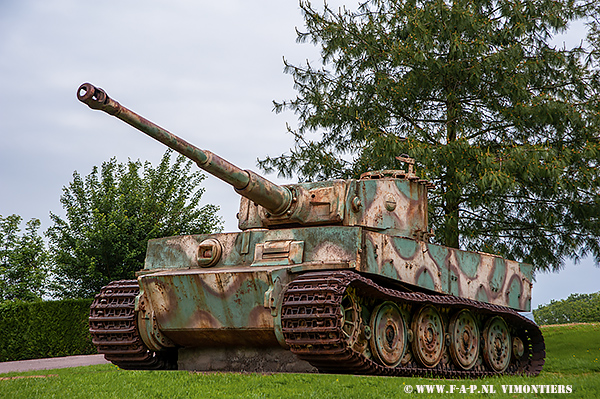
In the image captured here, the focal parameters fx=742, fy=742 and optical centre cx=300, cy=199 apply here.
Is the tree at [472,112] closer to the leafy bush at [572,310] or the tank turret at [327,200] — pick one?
the tank turret at [327,200]

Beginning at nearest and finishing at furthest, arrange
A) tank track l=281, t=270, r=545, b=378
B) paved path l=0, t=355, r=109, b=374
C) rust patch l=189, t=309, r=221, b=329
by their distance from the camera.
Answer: tank track l=281, t=270, r=545, b=378
rust patch l=189, t=309, r=221, b=329
paved path l=0, t=355, r=109, b=374

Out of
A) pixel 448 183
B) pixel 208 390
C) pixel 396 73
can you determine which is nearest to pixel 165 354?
pixel 208 390

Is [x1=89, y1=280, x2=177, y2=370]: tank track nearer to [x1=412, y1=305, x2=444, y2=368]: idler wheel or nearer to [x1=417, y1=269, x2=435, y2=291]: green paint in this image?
[x1=412, y1=305, x2=444, y2=368]: idler wheel

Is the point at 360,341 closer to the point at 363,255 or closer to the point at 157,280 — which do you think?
the point at 363,255

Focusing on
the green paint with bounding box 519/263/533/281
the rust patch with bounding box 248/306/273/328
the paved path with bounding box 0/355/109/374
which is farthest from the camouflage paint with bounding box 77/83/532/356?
the paved path with bounding box 0/355/109/374

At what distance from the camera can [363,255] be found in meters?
9.65

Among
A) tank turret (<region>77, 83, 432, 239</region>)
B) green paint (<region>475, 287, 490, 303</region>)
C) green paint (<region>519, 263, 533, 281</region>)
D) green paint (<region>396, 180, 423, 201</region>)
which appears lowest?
green paint (<region>475, 287, 490, 303</region>)

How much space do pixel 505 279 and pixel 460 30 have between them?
659 cm

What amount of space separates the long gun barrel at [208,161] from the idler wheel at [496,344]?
4250mm

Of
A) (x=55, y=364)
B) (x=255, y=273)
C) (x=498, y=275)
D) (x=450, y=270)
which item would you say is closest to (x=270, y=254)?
(x=255, y=273)

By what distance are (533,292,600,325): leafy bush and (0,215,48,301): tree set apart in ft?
53.8

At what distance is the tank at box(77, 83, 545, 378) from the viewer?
360 inches

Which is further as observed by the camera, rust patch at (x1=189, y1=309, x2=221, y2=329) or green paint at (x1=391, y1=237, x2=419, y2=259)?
green paint at (x1=391, y1=237, x2=419, y2=259)

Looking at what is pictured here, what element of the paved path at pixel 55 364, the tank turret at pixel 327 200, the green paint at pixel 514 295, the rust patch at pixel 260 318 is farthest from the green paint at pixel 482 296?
the paved path at pixel 55 364
